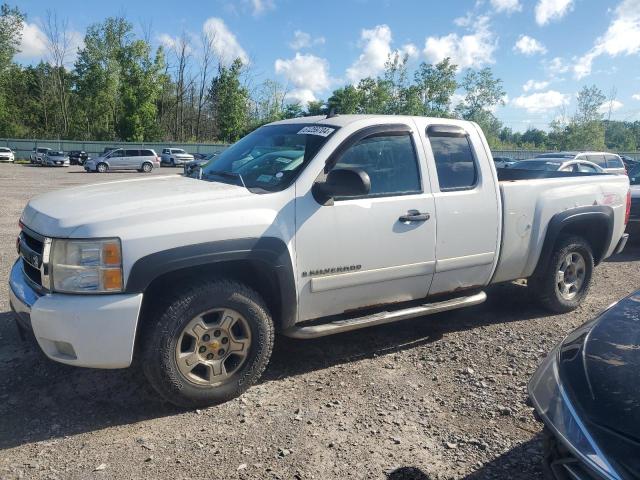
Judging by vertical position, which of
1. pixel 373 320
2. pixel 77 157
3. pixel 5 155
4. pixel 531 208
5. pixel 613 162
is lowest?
pixel 5 155

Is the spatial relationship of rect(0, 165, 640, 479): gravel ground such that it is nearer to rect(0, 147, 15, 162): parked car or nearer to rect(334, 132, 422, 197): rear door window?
rect(334, 132, 422, 197): rear door window

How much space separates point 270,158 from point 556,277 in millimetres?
3190

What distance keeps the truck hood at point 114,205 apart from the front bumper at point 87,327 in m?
0.38

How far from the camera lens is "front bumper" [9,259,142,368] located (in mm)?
2871

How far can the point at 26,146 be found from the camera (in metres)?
48.7

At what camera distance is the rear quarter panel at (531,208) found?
4.58 m

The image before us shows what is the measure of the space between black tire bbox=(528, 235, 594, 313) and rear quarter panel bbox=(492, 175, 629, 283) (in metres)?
0.22

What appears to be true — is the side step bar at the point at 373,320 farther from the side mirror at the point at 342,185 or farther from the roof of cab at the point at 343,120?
the roof of cab at the point at 343,120

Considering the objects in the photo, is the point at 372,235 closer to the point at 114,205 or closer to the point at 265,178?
the point at 265,178

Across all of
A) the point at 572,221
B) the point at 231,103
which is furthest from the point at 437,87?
the point at 572,221

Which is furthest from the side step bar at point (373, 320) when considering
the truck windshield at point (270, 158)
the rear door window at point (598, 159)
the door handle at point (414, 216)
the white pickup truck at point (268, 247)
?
the rear door window at point (598, 159)

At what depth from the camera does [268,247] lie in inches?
130

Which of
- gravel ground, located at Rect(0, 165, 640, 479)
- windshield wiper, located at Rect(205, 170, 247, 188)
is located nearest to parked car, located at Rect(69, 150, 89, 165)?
gravel ground, located at Rect(0, 165, 640, 479)

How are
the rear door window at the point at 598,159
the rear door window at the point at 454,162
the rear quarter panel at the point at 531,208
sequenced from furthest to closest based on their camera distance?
the rear door window at the point at 598,159 < the rear quarter panel at the point at 531,208 < the rear door window at the point at 454,162
